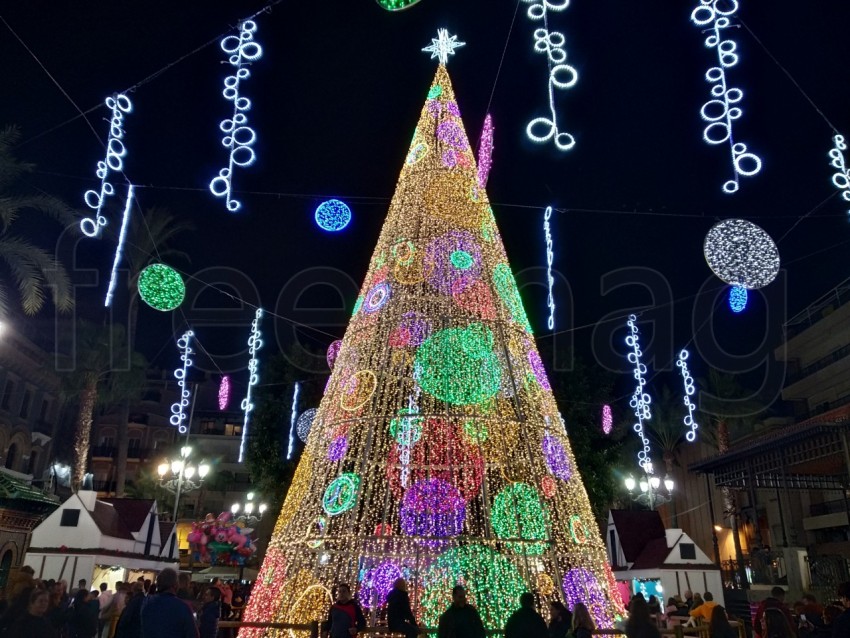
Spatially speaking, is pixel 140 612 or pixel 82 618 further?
pixel 82 618

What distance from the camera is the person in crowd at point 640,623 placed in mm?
5285

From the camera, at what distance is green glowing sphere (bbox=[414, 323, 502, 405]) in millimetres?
8633

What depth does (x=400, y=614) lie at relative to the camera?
648 cm

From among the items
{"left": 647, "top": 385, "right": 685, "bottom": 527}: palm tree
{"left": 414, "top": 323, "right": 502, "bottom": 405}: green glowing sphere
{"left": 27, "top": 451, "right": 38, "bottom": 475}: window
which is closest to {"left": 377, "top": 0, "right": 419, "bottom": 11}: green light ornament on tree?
{"left": 414, "top": 323, "right": 502, "bottom": 405}: green glowing sphere

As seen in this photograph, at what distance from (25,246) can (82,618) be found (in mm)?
9505

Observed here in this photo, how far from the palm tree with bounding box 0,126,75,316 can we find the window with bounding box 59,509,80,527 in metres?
5.72

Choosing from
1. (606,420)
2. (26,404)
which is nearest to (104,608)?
(606,420)

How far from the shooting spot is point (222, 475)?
44.8 m

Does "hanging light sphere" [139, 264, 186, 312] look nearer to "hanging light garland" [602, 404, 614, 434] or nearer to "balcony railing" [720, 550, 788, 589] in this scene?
"hanging light garland" [602, 404, 614, 434]

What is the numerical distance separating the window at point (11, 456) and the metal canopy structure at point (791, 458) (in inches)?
1146

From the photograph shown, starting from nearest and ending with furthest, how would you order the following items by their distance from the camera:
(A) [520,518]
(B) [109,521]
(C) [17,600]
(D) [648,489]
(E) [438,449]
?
(C) [17,600]
(A) [520,518]
(E) [438,449]
(B) [109,521]
(D) [648,489]

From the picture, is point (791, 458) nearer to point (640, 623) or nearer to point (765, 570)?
point (765, 570)

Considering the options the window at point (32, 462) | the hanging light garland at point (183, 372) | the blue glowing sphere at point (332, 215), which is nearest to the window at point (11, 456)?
the window at point (32, 462)

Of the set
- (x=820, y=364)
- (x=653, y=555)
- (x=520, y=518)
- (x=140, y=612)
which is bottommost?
(x=140, y=612)
